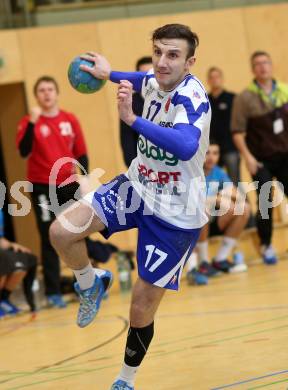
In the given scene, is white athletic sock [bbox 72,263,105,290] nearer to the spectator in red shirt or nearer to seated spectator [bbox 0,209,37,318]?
seated spectator [bbox 0,209,37,318]

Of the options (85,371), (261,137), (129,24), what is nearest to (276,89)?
(261,137)

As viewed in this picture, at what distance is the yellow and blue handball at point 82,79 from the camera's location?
5289 mm

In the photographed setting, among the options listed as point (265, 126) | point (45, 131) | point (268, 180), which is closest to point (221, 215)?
point (268, 180)

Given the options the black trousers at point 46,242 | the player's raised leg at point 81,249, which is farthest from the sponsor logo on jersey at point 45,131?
the player's raised leg at point 81,249

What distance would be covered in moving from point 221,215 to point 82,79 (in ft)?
16.1

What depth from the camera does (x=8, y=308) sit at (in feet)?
29.1

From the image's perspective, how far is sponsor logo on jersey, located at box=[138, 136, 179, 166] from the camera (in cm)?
483

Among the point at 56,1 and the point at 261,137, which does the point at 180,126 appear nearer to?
the point at 261,137

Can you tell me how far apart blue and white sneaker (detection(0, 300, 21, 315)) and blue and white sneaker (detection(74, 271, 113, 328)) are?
11.8 ft

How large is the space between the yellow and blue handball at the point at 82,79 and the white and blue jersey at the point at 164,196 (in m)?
0.41

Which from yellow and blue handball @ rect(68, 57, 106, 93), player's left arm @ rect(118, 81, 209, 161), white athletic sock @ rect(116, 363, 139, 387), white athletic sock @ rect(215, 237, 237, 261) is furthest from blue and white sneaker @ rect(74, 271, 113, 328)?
white athletic sock @ rect(215, 237, 237, 261)

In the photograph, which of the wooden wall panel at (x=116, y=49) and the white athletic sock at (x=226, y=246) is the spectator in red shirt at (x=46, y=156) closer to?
the white athletic sock at (x=226, y=246)

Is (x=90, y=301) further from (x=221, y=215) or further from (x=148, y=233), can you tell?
(x=221, y=215)

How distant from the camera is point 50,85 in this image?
29.7ft
